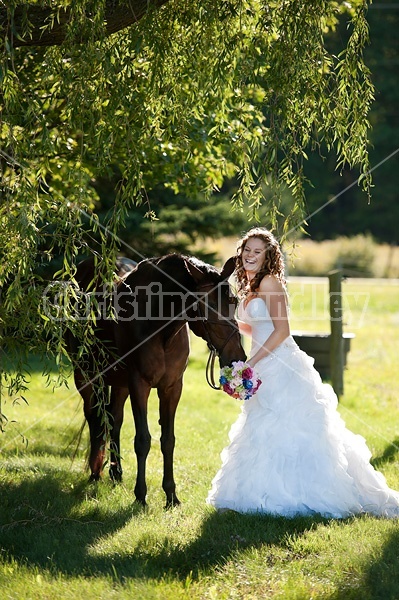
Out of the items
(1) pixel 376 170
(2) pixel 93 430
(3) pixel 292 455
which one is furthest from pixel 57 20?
(1) pixel 376 170

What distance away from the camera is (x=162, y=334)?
607cm

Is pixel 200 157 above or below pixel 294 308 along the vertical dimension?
above

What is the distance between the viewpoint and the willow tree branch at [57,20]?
5273 mm

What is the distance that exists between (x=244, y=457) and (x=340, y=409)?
4.69 metres

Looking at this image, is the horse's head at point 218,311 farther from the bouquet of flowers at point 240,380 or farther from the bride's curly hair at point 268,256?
the bride's curly hair at point 268,256

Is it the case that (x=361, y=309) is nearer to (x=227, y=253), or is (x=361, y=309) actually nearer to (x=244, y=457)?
(x=227, y=253)

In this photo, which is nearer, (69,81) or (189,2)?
(69,81)

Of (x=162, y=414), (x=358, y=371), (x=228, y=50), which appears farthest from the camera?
(x=358, y=371)

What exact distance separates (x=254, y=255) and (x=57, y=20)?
2.11 m

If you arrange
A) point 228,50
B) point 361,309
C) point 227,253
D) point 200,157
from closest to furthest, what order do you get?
point 228,50 < point 200,157 < point 361,309 < point 227,253

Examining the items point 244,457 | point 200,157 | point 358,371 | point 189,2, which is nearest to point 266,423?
point 244,457

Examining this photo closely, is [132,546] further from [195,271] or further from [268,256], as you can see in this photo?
[268,256]

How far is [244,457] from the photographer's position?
19.1 feet

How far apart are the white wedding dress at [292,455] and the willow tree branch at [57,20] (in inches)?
85.4
